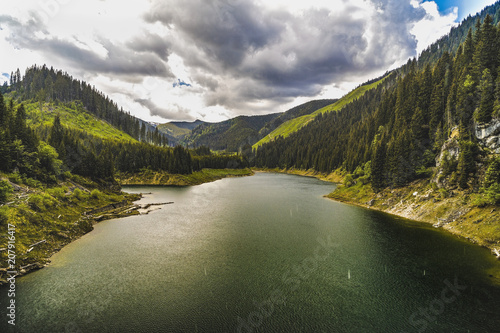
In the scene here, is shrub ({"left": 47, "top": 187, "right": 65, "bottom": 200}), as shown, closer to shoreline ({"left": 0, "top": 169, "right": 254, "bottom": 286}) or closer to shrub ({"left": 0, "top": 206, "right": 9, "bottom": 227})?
shoreline ({"left": 0, "top": 169, "right": 254, "bottom": 286})

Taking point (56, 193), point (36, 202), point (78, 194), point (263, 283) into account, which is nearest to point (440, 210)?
point (263, 283)

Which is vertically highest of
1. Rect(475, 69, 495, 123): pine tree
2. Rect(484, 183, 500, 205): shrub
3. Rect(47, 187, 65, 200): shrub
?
Rect(475, 69, 495, 123): pine tree

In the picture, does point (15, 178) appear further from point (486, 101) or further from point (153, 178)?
point (486, 101)

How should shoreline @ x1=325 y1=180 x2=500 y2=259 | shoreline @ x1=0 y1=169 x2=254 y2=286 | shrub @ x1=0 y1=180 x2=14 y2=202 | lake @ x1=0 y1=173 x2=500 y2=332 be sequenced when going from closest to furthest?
1. lake @ x1=0 y1=173 x2=500 y2=332
2. shoreline @ x1=0 y1=169 x2=254 y2=286
3. shrub @ x1=0 y1=180 x2=14 y2=202
4. shoreline @ x1=325 y1=180 x2=500 y2=259

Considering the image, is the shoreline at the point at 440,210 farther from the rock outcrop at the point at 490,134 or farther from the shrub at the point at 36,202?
the shrub at the point at 36,202

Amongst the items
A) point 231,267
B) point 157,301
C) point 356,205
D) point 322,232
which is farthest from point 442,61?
point 157,301

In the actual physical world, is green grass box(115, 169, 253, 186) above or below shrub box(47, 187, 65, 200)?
below

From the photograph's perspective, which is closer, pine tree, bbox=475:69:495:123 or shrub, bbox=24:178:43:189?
shrub, bbox=24:178:43:189

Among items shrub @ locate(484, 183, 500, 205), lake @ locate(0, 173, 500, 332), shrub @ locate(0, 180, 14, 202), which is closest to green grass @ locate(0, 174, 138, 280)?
shrub @ locate(0, 180, 14, 202)

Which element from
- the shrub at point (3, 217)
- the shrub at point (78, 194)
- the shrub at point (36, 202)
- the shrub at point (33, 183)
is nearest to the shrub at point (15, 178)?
the shrub at point (33, 183)
